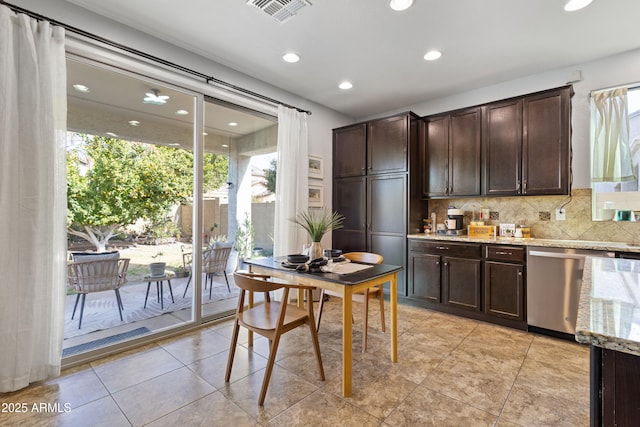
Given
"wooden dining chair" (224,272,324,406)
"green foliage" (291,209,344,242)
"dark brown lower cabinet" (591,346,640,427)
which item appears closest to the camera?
"dark brown lower cabinet" (591,346,640,427)

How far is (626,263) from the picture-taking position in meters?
1.79

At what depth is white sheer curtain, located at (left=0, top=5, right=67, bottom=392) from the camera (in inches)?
76.9

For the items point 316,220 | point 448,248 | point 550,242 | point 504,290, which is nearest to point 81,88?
point 316,220

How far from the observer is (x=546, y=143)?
3.19 metres

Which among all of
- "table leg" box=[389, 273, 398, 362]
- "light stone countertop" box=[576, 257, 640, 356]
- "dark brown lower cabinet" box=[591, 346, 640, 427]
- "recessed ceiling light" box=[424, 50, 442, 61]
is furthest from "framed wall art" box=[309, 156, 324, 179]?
"dark brown lower cabinet" box=[591, 346, 640, 427]

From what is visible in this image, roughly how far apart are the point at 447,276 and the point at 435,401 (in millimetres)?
1867

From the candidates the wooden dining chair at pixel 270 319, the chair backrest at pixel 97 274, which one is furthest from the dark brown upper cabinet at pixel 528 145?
the chair backrest at pixel 97 274

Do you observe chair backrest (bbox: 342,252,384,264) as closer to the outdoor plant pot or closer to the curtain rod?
the outdoor plant pot

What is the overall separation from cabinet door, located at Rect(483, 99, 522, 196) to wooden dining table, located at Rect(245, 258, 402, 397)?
199cm

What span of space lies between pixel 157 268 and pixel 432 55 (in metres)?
3.54

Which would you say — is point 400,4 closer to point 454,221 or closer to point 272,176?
point 272,176

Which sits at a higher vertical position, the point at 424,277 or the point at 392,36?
the point at 392,36

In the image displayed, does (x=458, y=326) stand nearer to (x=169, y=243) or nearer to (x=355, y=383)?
(x=355, y=383)

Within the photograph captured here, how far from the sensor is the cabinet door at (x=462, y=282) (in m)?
3.37
